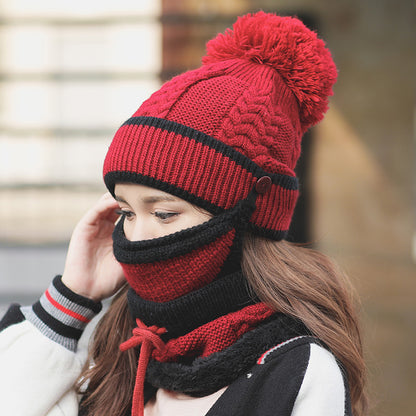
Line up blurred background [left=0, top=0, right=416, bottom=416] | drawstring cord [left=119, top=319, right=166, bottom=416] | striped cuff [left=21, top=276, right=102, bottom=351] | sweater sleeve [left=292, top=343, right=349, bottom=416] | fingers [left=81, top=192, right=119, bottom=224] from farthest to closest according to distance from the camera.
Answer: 1. blurred background [left=0, top=0, right=416, bottom=416]
2. fingers [left=81, top=192, right=119, bottom=224]
3. striped cuff [left=21, top=276, right=102, bottom=351]
4. drawstring cord [left=119, top=319, right=166, bottom=416]
5. sweater sleeve [left=292, top=343, right=349, bottom=416]

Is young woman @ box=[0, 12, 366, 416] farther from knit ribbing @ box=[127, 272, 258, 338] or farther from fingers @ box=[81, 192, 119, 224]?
fingers @ box=[81, 192, 119, 224]

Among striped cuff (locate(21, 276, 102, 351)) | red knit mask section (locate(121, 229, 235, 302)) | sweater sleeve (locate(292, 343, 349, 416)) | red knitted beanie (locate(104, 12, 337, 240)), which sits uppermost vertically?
red knitted beanie (locate(104, 12, 337, 240))

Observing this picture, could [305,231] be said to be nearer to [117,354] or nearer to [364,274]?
[364,274]

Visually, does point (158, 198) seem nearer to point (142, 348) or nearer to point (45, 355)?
point (142, 348)

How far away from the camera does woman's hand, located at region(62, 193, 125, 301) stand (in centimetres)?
164

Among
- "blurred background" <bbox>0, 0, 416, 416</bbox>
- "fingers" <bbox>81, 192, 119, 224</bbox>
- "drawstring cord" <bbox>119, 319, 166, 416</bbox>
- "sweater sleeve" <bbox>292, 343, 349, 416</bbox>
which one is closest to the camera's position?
"sweater sleeve" <bbox>292, 343, 349, 416</bbox>

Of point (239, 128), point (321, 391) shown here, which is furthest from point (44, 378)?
point (239, 128)

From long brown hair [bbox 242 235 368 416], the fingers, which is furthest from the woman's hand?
long brown hair [bbox 242 235 368 416]

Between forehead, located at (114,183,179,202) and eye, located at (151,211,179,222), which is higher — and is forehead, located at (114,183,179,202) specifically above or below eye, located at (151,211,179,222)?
above

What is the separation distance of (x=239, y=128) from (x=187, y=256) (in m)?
0.35

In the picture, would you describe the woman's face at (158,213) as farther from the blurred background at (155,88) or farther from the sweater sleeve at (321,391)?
the blurred background at (155,88)

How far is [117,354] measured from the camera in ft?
5.37

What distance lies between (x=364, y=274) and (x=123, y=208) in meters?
2.64

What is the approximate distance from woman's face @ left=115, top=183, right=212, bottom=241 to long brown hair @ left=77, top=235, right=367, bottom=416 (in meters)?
0.18
